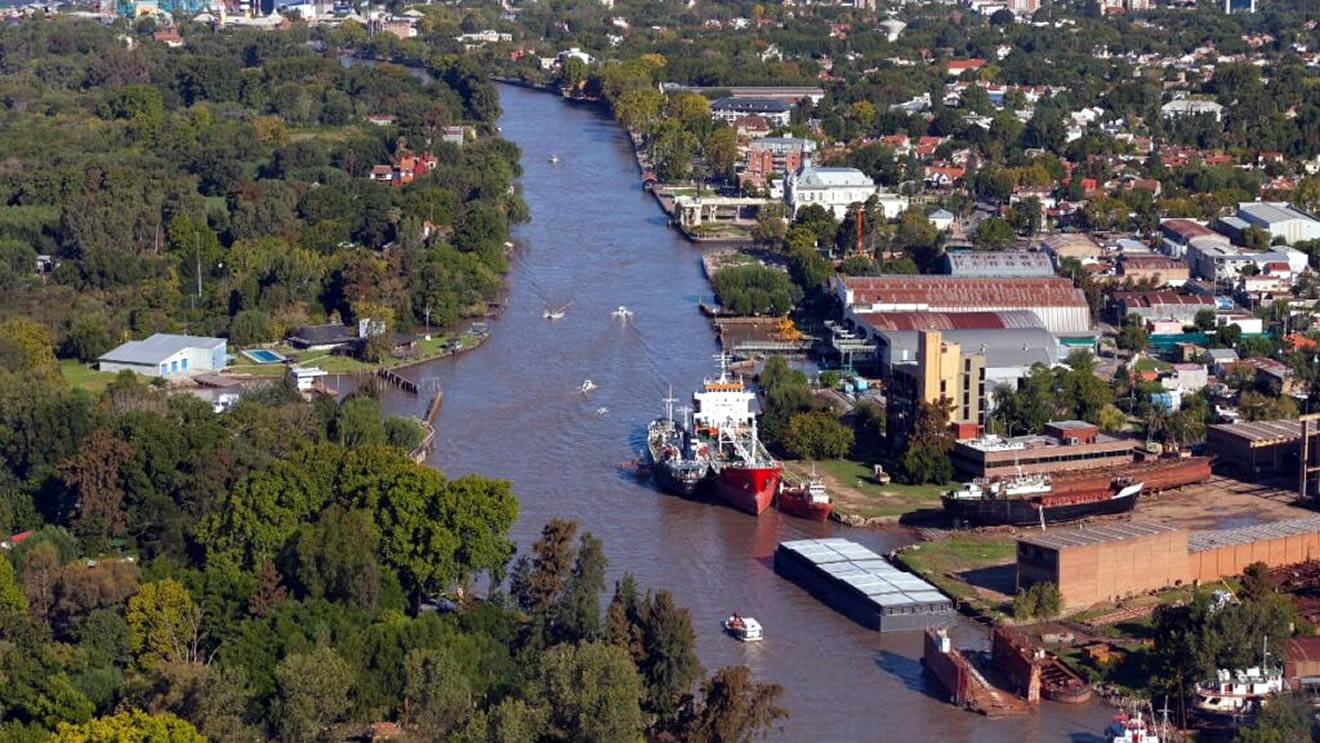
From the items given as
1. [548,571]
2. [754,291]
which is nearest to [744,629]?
[548,571]

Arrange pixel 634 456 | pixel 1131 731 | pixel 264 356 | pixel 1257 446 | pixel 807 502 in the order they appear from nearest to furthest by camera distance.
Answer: pixel 1131 731 → pixel 807 502 → pixel 1257 446 → pixel 634 456 → pixel 264 356

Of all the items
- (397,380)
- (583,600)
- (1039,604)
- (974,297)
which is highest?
(583,600)

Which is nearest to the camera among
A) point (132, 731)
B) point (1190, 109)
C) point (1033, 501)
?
point (132, 731)

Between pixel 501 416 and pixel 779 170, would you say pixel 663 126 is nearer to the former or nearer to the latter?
pixel 779 170

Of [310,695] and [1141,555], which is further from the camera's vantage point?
[1141,555]

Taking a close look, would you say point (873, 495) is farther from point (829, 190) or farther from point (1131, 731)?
point (829, 190)

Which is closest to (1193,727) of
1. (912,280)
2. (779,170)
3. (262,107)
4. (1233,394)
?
(1233,394)

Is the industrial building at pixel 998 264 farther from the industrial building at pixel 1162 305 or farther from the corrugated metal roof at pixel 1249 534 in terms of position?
the corrugated metal roof at pixel 1249 534
